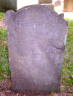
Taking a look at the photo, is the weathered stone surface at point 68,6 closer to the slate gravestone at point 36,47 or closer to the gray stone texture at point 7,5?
the gray stone texture at point 7,5

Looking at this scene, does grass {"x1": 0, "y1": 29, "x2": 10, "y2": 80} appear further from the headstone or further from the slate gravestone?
the headstone

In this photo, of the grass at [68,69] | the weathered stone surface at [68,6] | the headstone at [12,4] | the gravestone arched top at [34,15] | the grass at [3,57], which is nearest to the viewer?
the gravestone arched top at [34,15]

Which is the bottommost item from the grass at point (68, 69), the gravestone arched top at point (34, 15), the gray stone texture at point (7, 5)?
the grass at point (68, 69)

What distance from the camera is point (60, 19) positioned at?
251cm

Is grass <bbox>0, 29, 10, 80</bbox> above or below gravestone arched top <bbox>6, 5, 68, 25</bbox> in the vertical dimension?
below

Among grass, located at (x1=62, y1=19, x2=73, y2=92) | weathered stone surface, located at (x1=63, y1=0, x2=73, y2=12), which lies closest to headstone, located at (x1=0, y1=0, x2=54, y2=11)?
weathered stone surface, located at (x1=63, y1=0, x2=73, y2=12)

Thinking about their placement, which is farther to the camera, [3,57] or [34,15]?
[3,57]

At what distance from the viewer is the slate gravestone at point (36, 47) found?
8.09ft

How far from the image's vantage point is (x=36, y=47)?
2.62 m

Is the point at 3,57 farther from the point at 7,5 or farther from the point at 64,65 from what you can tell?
the point at 7,5

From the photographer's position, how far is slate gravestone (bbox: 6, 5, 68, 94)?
246cm

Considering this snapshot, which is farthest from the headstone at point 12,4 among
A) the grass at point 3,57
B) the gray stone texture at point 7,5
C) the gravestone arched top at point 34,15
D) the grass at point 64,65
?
the gravestone arched top at point 34,15

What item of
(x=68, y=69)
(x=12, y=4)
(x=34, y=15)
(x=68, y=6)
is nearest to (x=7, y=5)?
(x=12, y=4)

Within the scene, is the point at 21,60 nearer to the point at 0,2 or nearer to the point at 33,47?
the point at 33,47
